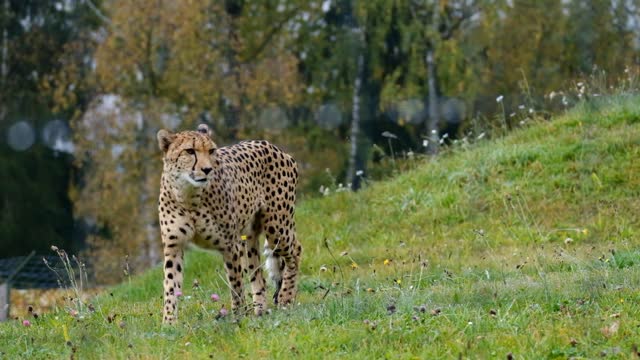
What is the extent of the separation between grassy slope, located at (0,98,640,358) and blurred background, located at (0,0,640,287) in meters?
8.00

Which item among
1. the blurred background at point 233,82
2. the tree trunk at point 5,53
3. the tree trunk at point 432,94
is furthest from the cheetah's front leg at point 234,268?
the tree trunk at point 5,53

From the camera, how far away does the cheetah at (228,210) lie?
5.30 metres

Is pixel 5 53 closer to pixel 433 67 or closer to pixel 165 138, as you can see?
pixel 433 67

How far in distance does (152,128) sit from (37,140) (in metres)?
2.36

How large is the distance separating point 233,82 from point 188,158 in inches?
552

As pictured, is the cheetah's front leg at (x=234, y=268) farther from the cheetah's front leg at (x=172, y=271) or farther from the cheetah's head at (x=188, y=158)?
the cheetah's head at (x=188, y=158)

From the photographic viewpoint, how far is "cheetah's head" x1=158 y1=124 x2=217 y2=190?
525cm

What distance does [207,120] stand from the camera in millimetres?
19047

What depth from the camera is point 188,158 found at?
5293 millimetres

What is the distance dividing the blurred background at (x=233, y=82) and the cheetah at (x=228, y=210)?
1176 centimetres

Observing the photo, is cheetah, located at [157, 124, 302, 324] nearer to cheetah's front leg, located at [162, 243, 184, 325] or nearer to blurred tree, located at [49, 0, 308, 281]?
cheetah's front leg, located at [162, 243, 184, 325]

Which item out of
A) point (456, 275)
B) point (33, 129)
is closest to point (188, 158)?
point (456, 275)

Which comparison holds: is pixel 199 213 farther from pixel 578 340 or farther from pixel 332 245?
pixel 332 245

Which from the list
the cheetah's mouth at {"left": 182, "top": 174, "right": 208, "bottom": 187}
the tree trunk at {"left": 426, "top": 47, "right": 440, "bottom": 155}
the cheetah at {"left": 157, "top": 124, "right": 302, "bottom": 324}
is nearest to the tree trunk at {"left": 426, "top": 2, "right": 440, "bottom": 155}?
the tree trunk at {"left": 426, "top": 47, "right": 440, "bottom": 155}
